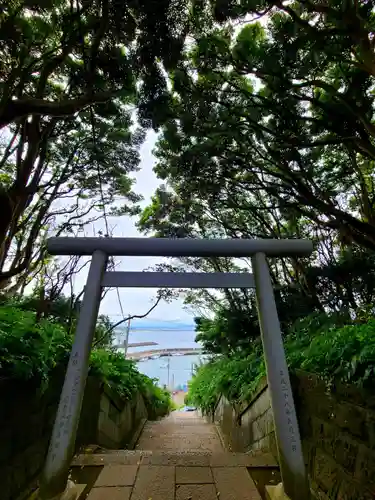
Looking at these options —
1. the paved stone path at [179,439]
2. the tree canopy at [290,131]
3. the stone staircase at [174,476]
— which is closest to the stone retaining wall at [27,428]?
the stone staircase at [174,476]

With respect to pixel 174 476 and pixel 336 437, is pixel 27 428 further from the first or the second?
pixel 336 437

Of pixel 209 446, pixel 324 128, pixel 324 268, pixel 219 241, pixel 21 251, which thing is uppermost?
pixel 324 128

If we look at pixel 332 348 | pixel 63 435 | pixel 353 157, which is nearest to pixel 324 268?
pixel 353 157

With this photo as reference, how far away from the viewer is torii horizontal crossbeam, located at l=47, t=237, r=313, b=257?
9.43 ft

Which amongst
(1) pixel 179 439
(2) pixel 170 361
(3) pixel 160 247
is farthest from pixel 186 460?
(2) pixel 170 361

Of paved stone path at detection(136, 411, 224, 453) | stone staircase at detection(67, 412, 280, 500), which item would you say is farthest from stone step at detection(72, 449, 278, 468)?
paved stone path at detection(136, 411, 224, 453)

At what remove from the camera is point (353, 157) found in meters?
6.68

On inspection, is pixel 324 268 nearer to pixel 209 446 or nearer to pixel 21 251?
pixel 209 446

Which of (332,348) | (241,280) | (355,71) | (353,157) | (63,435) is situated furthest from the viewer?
(353,157)

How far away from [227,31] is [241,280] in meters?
4.81

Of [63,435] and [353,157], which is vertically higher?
[353,157]

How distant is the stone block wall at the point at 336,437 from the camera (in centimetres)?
195

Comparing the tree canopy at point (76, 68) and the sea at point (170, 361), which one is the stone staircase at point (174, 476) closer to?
the tree canopy at point (76, 68)

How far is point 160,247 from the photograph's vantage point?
9.39 ft
